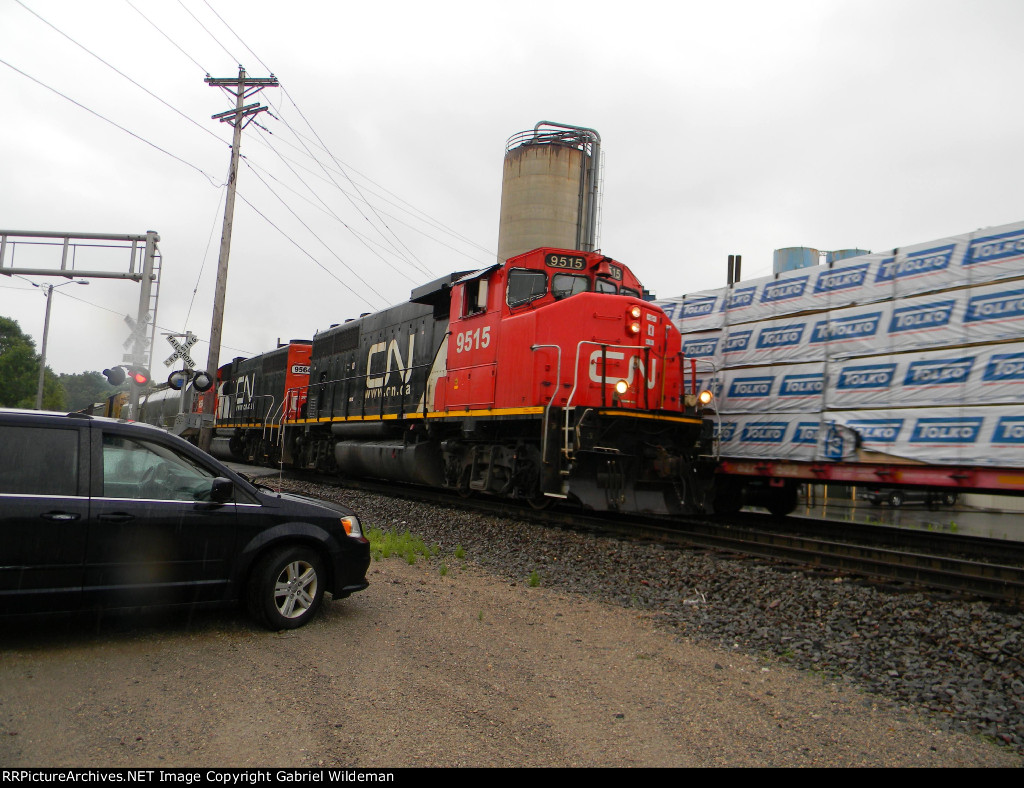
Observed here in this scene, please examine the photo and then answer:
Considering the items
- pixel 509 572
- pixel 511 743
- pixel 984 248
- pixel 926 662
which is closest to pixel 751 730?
pixel 511 743

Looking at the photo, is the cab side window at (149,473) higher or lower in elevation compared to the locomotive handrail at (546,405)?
lower

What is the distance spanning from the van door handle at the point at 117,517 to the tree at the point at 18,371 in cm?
6651

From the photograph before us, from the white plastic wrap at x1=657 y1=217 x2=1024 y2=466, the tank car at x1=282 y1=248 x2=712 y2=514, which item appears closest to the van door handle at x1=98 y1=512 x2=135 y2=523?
the tank car at x1=282 y1=248 x2=712 y2=514

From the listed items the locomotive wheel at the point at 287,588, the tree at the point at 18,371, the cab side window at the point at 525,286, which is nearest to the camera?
the locomotive wheel at the point at 287,588

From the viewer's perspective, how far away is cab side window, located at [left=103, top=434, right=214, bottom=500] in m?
4.29

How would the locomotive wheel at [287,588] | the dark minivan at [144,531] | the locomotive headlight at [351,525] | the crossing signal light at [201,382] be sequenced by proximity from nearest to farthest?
the dark minivan at [144,531] < the locomotive wheel at [287,588] < the locomotive headlight at [351,525] < the crossing signal light at [201,382]

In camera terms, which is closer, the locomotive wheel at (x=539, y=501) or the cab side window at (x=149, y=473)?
the cab side window at (x=149, y=473)

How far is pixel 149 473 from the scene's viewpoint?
175 inches

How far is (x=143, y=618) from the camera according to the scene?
473 cm

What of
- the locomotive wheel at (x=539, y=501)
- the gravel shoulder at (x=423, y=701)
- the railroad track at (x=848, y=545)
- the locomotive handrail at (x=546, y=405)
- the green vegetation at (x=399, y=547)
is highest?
the locomotive handrail at (x=546, y=405)

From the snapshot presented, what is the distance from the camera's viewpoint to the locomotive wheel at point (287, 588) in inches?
182

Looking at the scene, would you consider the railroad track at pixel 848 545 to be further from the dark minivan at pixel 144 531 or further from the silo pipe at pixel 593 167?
the silo pipe at pixel 593 167

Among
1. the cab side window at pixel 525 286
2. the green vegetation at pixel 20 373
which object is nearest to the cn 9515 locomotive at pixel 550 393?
the cab side window at pixel 525 286
